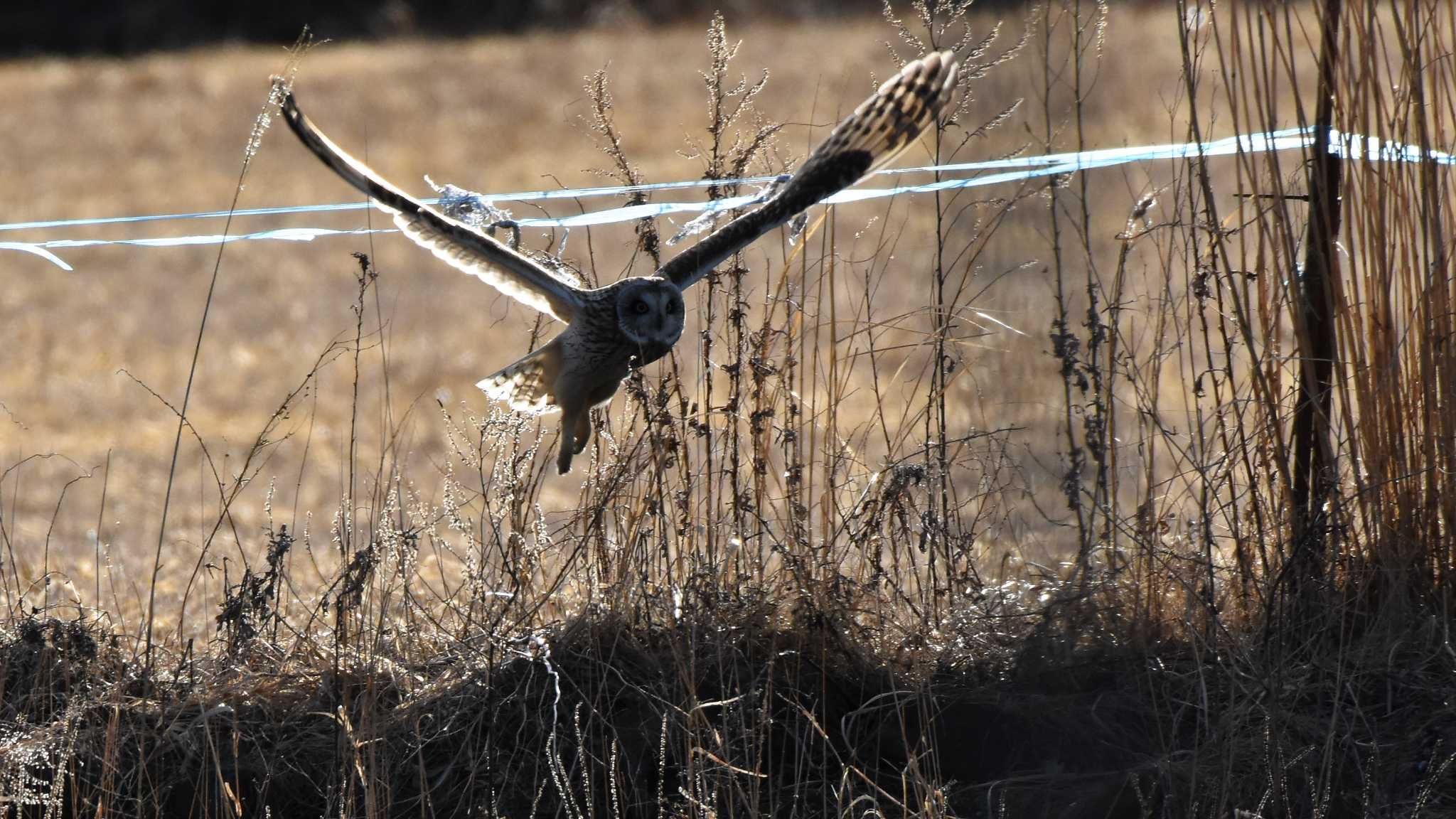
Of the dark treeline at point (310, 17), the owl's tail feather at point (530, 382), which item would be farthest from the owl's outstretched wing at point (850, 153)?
the dark treeline at point (310, 17)

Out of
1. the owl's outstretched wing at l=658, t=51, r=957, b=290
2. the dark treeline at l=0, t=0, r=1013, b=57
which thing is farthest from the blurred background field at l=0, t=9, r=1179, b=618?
the dark treeline at l=0, t=0, r=1013, b=57

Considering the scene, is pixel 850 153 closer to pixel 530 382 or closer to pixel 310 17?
pixel 530 382

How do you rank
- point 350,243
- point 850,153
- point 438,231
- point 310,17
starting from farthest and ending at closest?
point 310,17 < point 350,243 < point 850,153 < point 438,231

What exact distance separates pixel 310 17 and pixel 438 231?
25405 mm

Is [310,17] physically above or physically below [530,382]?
above

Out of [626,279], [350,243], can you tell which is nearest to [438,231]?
[626,279]

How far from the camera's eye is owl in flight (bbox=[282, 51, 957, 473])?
11.5 feet

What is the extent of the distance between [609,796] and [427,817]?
42 centimetres

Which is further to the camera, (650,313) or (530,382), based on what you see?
(530,382)

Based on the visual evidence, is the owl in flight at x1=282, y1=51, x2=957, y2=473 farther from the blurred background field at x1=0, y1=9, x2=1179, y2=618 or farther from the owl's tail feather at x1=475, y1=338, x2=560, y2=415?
the blurred background field at x1=0, y1=9, x2=1179, y2=618

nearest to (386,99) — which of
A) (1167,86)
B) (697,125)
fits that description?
(697,125)

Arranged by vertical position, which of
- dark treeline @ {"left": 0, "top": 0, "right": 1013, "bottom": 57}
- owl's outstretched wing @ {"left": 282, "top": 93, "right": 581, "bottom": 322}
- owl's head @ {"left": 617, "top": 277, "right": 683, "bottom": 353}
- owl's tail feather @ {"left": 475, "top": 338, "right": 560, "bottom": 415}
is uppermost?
dark treeline @ {"left": 0, "top": 0, "right": 1013, "bottom": 57}

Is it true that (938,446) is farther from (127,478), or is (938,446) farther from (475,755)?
(127,478)

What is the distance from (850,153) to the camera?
3.67 meters
